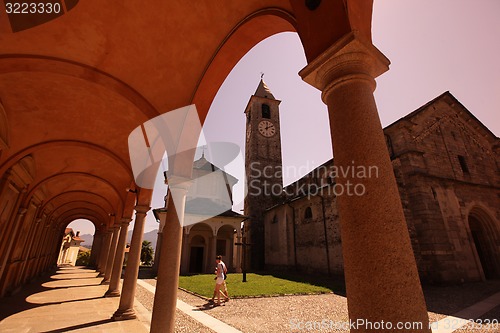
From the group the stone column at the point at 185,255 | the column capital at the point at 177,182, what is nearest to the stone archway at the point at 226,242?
the stone column at the point at 185,255

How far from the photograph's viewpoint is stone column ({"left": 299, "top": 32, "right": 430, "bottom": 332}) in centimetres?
164

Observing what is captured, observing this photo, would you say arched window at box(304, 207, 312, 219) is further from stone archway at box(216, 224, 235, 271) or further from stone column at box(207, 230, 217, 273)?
stone column at box(207, 230, 217, 273)

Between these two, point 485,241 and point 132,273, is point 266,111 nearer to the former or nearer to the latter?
point 485,241

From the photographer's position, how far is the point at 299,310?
8.20m

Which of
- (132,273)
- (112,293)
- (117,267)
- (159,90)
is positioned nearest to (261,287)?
(112,293)

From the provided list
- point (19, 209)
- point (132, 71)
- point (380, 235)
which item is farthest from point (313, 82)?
point (19, 209)

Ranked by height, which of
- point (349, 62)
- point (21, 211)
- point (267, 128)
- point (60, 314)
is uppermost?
point (267, 128)

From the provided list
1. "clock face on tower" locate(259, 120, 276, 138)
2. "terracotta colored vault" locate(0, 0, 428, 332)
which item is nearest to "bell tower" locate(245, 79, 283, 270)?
"clock face on tower" locate(259, 120, 276, 138)

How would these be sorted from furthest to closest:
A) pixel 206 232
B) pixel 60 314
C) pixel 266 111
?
pixel 266 111
pixel 206 232
pixel 60 314

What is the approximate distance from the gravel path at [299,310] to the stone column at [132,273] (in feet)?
4.71

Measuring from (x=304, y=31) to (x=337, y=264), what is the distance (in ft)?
59.5

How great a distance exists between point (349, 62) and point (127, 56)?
4.44 meters

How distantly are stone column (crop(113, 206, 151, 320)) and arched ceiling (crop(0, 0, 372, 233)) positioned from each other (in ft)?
8.81

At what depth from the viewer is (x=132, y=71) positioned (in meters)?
5.18
